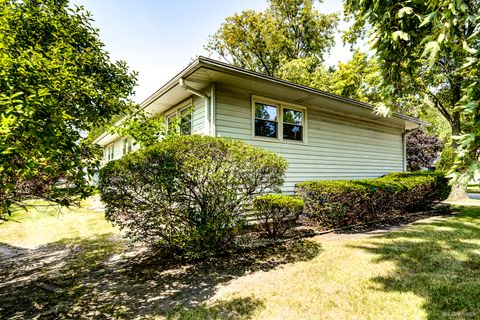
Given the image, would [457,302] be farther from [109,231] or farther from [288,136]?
[109,231]

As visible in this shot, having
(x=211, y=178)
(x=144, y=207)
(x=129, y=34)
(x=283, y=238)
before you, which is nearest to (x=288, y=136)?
(x=283, y=238)

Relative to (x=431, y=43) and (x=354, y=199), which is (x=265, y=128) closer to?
(x=354, y=199)

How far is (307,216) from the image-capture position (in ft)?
25.0

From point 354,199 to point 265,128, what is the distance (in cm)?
333

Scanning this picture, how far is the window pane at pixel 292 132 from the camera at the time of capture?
8578mm

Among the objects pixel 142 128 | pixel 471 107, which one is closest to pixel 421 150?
pixel 142 128

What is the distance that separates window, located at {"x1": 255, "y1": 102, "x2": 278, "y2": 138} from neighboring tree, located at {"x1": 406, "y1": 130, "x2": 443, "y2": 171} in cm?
1797

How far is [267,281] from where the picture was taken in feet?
13.0

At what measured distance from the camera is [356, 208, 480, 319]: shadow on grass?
10.1ft

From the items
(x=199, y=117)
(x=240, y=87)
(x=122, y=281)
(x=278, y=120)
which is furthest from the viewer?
(x=278, y=120)

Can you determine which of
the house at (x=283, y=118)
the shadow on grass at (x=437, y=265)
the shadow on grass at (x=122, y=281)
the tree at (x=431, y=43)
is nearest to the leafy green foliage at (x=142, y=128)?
the house at (x=283, y=118)

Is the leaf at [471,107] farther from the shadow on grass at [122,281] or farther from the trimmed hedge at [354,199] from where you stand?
the trimmed hedge at [354,199]

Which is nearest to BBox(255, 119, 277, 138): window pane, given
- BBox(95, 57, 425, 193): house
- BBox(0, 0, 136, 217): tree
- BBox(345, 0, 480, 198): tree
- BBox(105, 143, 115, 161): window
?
BBox(95, 57, 425, 193): house

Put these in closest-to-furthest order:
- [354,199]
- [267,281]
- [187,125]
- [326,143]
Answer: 1. [267,281]
2. [354,199]
3. [187,125]
4. [326,143]
